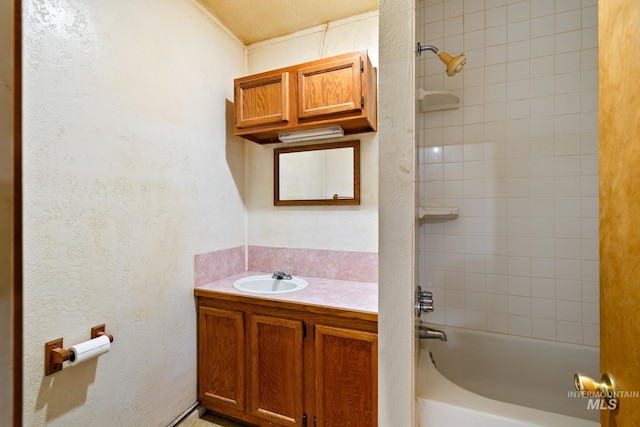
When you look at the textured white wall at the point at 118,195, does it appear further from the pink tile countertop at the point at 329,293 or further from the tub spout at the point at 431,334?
the tub spout at the point at 431,334

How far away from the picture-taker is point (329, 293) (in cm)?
179

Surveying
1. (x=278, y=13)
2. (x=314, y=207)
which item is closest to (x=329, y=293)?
(x=314, y=207)

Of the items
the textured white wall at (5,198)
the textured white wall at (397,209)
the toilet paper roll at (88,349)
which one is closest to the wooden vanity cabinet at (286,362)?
the textured white wall at (397,209)

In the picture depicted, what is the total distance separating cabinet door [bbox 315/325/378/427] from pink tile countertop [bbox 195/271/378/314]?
14 centimetres

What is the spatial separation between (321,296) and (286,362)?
430 millimetres

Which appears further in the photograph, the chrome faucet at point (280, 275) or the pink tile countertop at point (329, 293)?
the chrome faucet at point (280, 275)

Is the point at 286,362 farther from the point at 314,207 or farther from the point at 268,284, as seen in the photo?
the point at 314,207

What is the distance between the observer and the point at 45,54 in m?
1.15

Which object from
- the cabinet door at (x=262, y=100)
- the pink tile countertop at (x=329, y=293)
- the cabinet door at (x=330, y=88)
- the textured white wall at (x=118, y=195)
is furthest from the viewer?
the cabinet door at (x=262, y=100)

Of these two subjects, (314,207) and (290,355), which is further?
(314,207)

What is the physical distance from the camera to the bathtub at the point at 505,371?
126 cm

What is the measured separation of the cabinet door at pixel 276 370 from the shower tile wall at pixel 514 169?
955mm

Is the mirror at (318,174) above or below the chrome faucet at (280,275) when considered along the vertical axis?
above

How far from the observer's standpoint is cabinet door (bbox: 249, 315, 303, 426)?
162cm
